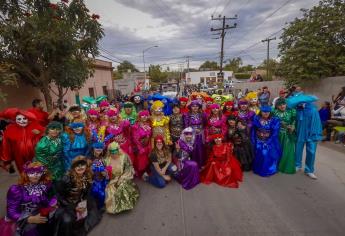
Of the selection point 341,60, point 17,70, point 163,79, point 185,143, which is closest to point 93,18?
point 17,70

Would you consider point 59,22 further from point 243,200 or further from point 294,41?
point 294,41

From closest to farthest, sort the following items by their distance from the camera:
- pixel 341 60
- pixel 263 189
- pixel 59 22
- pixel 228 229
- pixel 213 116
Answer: pixel 228 229, pixel 263 189, pixel 213 116, pixel 59 22, pixel 341 60

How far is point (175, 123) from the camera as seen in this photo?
5012 millimetres

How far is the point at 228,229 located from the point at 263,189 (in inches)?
53.6

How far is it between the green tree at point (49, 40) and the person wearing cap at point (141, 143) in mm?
4102

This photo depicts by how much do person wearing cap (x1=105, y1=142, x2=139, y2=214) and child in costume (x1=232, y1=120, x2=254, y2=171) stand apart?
7.34 ft

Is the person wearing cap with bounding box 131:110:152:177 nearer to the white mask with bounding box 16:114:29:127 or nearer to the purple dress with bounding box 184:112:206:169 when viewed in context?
the purple dress with bounding box 184:112:206:169

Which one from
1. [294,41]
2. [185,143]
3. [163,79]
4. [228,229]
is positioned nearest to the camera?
[228,229]

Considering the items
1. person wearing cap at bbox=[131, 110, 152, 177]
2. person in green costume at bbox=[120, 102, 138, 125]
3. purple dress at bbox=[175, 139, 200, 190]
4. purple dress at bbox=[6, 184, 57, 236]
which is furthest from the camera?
person in green costume at bbox=[120, 102, 138, 125]

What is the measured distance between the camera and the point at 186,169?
424cm

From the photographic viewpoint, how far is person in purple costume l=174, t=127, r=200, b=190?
4.20 meters

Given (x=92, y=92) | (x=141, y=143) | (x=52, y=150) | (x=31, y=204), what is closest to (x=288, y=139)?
(x=141, y=143)

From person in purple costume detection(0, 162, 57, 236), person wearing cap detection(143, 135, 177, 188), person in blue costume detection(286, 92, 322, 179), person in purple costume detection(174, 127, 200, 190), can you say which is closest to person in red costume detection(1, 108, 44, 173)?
person in purple costume detection(0, 162, 57, 236)

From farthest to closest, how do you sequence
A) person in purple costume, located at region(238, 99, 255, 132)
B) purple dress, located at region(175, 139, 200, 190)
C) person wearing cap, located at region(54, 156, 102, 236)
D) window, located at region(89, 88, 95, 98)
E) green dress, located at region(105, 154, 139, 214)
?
window, located at region(89, 88, 95, 98) < person in purple costume, located at region(238, 99, 255, 132) < purple dress, located at region(175, 139, 200, 190) < green dress, located at region(105, 154, 139, 214) < person wearing cap, located at region(54, 156, 102, 236)
